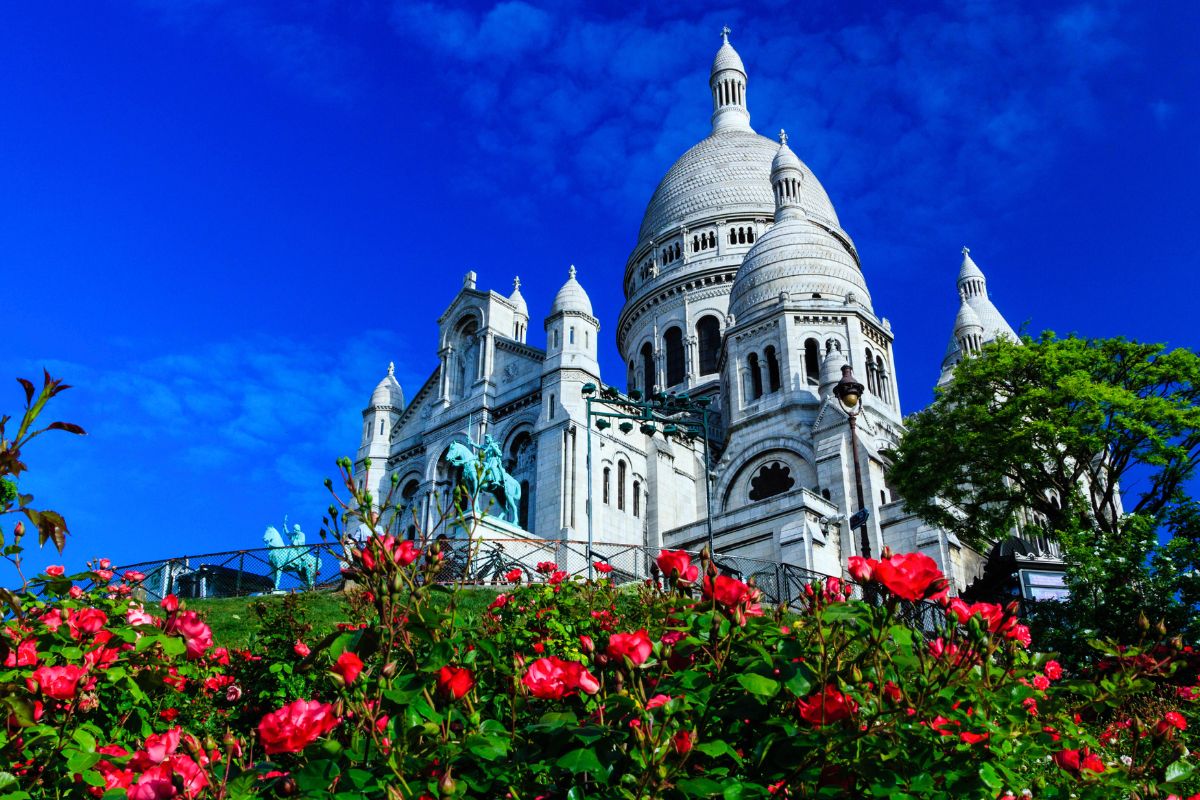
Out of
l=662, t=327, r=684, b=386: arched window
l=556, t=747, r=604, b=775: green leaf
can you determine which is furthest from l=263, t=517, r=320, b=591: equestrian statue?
l=662, t=327, r=684, b=386: arched window

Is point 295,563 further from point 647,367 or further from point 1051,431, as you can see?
point 647,367

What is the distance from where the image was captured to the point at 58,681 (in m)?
4.70

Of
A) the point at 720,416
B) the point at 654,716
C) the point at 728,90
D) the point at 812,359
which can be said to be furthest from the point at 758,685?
the point at 728,90

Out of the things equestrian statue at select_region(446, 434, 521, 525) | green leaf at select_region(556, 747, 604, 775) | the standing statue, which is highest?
equestrian statue at select_region(446, 434, 521, 525)

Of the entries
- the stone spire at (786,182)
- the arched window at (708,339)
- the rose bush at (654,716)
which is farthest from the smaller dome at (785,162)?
the rose bush at (654,716)

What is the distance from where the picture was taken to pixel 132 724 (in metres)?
6.85

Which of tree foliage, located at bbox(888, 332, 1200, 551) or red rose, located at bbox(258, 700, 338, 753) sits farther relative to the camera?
tree foliage, located at bbox(888, 332, 1200, 551)

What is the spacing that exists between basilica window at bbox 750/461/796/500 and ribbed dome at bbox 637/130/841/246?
872 inches

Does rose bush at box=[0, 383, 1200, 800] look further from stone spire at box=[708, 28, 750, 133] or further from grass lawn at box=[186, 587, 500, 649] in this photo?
stone spire at box=[708, 28, 750, 133]

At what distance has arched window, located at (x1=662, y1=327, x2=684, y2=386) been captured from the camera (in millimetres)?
53719

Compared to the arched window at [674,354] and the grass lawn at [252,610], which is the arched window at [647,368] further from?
the grass lawn at [252,610]

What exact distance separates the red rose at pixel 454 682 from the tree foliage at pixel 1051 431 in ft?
72.6

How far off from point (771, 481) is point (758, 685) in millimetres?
35734

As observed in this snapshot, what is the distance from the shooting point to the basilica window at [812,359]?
41.6 meters
